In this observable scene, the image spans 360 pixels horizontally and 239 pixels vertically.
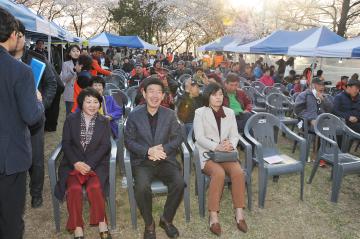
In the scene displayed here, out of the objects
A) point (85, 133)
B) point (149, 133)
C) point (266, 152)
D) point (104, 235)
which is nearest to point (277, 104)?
point (266, 152)

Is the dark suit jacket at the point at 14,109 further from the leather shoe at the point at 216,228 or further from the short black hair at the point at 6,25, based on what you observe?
the leather shoe at the point at 216,228

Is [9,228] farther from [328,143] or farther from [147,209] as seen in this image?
[328,143]

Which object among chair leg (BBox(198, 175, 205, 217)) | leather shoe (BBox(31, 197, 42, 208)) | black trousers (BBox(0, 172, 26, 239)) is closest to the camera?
black trousers (BBox(0, 172, 26, 239))

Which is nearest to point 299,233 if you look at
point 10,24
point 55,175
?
point 55,175

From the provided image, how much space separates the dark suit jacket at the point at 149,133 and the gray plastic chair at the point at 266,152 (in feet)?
3.46

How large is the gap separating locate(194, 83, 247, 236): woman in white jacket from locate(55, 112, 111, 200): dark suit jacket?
1094mm

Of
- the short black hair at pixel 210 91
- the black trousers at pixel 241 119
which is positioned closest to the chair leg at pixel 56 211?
the short black hair at pixel 210 91

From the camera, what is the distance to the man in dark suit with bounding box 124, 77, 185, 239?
332 cm

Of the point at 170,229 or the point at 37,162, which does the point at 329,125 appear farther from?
the point at 37,162

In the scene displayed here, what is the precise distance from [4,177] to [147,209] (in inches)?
60.6

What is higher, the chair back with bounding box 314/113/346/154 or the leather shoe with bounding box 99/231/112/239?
the chair back with bounding box 314/113/346/154

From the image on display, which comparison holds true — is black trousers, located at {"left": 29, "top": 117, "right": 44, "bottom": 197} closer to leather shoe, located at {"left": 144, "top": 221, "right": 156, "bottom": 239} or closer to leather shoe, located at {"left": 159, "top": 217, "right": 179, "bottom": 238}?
leather shoe, located at {"left": 144, "top": 221, "right": 156, "bottom": 239}

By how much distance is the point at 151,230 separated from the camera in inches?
129

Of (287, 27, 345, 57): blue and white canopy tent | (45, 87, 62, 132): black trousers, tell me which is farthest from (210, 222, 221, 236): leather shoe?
(287, 27, 345, 57): blue and white canopy tent
